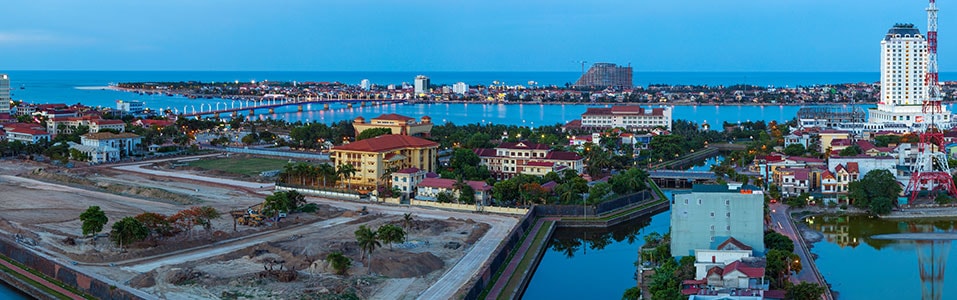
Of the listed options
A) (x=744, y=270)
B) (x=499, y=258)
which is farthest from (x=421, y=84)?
(x=744, y=270)

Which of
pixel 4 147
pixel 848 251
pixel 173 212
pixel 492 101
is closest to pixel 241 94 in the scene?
pixel 492 101

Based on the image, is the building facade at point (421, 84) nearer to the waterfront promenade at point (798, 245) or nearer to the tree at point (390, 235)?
the waterfront promenade at point (798, 245)

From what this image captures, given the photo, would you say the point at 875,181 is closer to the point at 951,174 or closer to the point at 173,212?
the point at 951,174

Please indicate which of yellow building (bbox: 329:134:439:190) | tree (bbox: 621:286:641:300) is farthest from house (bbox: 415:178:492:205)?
tree (bbox: 621:286:641:300)

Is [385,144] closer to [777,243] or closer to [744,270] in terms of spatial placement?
[777,243]

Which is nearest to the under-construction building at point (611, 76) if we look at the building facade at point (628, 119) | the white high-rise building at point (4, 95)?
the building facade at point (628, 119)

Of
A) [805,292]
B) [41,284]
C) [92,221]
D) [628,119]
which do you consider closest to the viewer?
[805,292]
